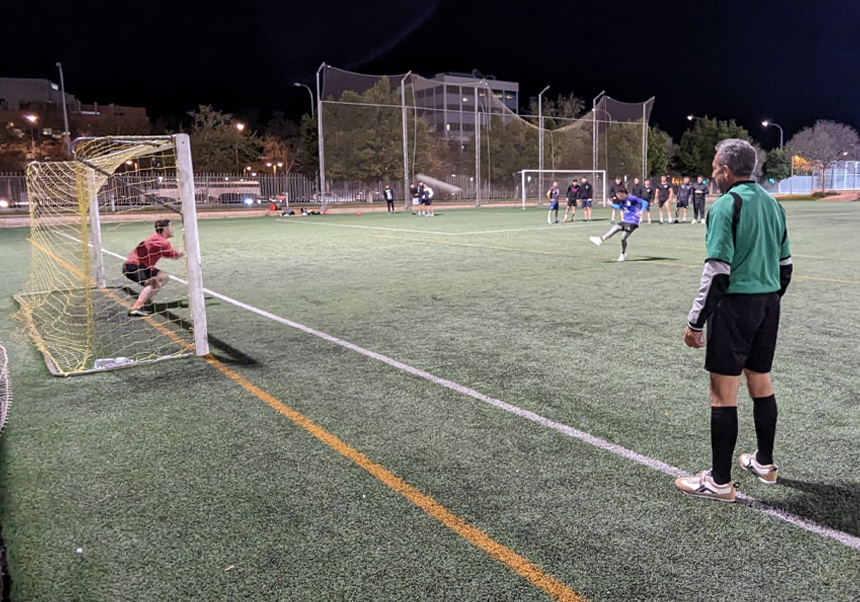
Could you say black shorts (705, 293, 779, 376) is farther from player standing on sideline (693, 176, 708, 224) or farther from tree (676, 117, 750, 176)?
tree (676, 117, 750, 176)

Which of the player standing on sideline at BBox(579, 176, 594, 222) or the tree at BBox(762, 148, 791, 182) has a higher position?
the tree at BBox(762, 148, 791, 182)

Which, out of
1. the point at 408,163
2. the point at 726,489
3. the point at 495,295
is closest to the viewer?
the point at 726,489

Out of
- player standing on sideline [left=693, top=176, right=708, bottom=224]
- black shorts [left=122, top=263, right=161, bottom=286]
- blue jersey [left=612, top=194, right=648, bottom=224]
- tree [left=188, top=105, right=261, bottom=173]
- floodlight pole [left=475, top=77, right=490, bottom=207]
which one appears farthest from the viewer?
tree [left=188, top=105, right=261, bottom=173]

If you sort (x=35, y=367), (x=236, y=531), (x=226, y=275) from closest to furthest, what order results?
(x=236, y=531) < (x=35, y=367) < (x=226, y=275)

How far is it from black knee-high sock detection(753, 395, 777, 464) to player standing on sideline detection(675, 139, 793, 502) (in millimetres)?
95

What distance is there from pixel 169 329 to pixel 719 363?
22.4 feet

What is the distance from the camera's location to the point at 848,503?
12.2 ft

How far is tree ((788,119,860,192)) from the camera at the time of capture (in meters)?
77.7

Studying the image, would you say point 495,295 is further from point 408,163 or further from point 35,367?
point 408,163

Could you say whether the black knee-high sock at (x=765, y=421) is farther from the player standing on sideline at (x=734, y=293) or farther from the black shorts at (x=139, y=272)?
the black shorts at (x=139, y=272)

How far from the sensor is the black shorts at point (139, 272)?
9.38 metres

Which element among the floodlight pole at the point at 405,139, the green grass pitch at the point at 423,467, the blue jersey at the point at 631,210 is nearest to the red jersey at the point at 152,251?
the green grass pitch at the point at 423,467

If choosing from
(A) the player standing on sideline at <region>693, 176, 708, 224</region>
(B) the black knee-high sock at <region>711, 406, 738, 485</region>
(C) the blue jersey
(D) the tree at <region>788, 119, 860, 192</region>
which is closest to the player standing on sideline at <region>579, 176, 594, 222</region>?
(A) the player standing on sideline at <region>693, 176, 708, 224</region>

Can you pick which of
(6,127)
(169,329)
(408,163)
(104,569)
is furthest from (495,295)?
(6,127)
